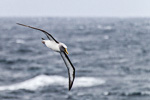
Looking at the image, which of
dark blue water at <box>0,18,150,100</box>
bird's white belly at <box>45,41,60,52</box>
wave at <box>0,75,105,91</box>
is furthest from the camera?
wave at <box>0,75,105,91</box>

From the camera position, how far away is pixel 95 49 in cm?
11912

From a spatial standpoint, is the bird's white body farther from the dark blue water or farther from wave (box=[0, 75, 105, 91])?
wave (box=[0, 75, 105, 91])

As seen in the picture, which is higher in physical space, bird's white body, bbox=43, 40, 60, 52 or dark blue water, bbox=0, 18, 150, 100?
bird's white body, bbox=43, 40, 60, 52

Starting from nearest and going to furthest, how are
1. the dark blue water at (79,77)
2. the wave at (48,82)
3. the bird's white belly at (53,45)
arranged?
1. the bird's white belly at (53,45)
2. the dark blue water at (79,77)
3. the wave at (48,82)

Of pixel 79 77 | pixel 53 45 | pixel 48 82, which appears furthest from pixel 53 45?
pixel 79 77

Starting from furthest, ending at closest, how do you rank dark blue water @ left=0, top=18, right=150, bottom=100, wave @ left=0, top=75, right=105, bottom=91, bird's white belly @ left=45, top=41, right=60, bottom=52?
1. wave @ left=0, top=75, right=105, bottom=91
2. dark blue water @ left=0, top=18, right=150, bottom=100
3. bird's white belly @ left=45, top=41, right=60, bottom=52

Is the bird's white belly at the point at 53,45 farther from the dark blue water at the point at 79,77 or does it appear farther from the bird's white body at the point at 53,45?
the dark blue water at the point at 79,77

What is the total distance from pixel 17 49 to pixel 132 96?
6916 cm

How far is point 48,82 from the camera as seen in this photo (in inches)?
2638

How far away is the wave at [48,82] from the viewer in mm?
62662

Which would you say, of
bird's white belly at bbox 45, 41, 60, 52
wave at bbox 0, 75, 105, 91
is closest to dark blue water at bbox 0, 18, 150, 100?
wave at bbox 0, 75, 105, 91

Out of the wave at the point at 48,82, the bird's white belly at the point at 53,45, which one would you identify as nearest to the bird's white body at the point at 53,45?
the bird's white belly at the point at 53,45

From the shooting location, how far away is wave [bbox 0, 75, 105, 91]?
6266 cm

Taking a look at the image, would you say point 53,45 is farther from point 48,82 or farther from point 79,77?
point 79,77
